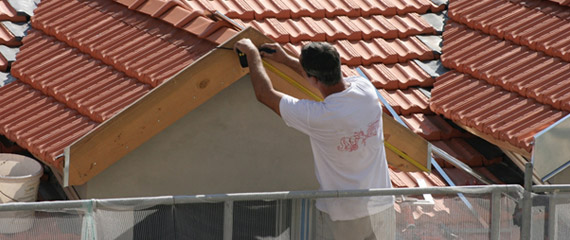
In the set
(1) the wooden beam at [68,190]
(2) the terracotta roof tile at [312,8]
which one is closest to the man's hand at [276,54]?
(1) the wooden beam at [68,190]

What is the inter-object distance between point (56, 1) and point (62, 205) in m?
4.19

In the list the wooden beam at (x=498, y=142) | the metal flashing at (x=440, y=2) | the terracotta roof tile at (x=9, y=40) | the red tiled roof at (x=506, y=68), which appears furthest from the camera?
the metal flashing at (x=440, y=2)

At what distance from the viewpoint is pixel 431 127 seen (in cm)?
927

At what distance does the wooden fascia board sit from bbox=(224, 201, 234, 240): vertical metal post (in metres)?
0.95

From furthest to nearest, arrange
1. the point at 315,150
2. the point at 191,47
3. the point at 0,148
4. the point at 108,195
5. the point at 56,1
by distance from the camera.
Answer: the point at 56,1 → the point at 0,148 → the point at 191,47 → the point at 108,195 → the point at 315,150

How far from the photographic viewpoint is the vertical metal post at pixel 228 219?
607 cm

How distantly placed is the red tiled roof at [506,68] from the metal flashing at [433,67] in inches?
3.0

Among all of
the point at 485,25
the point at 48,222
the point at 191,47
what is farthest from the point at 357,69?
the point at 48,222

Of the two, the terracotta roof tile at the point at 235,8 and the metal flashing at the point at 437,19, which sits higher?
the metal flashing at the point at 437,19

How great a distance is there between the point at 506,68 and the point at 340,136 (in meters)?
3.42

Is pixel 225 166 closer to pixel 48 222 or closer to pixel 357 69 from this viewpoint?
pixel 48 222

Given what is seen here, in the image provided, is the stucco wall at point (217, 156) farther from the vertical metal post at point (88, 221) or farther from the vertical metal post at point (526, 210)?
the vertical metal post at point (526, 210)

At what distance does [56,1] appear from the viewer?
9.58 metres

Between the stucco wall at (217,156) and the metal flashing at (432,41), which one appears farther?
the metal flashing at (432,41)
